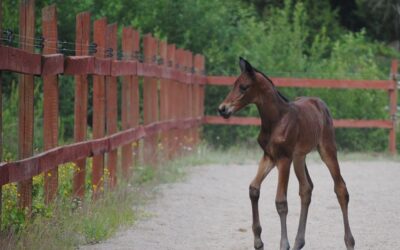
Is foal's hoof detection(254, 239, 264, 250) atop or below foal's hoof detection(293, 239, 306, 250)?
atop

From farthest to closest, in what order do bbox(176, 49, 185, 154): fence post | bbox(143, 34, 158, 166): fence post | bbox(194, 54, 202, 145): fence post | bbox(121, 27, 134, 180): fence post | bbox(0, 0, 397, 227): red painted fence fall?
bbox(194, 54, 202, 145): fence post < bbox(176, 49, 185, 154): fence post < bbox(143, 34, 158, 166): fence post < bbox(121, 27, 134, 180): fence post < bbox(0, 0, 397, 227): red painted fence

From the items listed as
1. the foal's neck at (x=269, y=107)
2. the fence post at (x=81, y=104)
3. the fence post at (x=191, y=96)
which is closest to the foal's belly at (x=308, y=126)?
the foal's neck at (x=269, y=107)

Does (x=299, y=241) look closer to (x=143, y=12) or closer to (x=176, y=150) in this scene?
(x=176, y=150)

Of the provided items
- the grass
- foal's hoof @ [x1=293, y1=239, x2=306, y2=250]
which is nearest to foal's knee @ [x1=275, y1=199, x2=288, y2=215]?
foal's hoof @ [x1=293, y1=239, x2=306, y2=250]

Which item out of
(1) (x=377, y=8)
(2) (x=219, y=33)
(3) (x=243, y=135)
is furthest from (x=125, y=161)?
(1) (x=377, y=8)

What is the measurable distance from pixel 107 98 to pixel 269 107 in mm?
4176

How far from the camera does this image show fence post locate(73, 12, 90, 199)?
34.7 feet

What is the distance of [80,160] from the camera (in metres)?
10.6

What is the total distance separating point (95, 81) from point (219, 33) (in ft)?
38.9

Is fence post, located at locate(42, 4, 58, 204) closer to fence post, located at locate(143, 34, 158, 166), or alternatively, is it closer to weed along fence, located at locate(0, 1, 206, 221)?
weed along fence, located at locate(0, 1, 206, 221)

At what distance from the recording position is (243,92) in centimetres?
861

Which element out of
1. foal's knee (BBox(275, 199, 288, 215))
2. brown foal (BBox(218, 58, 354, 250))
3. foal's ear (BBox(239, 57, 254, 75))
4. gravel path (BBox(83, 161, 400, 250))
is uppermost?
foal's ear (BBox(239, 57, 254, 75))

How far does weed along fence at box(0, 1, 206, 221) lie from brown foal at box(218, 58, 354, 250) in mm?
1673

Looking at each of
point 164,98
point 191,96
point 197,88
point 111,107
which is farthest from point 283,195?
point 197,88
